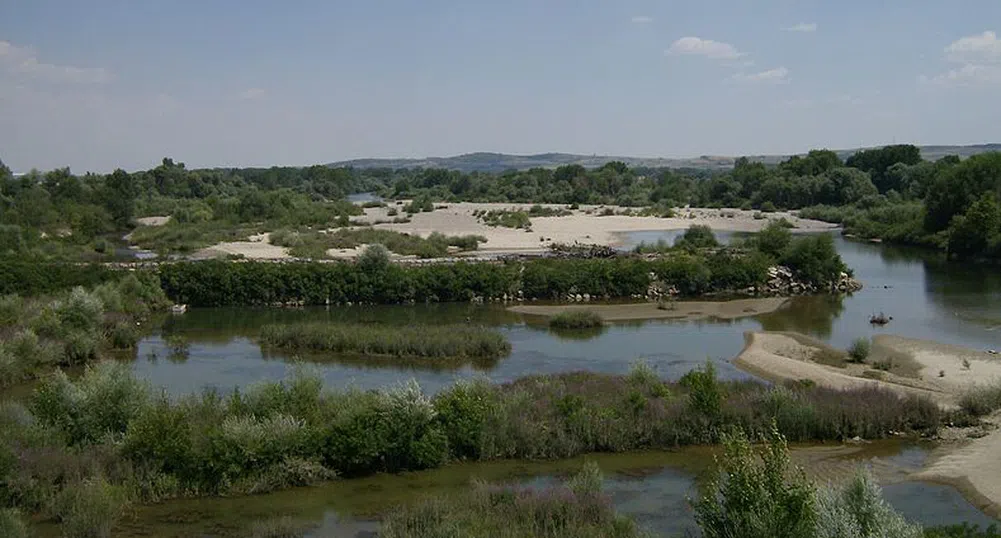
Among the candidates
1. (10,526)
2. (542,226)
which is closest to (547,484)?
(10,526)

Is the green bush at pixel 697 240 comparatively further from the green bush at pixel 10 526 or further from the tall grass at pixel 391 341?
the green bush at pixel 10 526

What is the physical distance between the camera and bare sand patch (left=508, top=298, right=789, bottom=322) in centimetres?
4438

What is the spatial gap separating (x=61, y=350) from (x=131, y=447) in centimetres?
1410

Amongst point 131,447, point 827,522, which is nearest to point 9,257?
point 131,447

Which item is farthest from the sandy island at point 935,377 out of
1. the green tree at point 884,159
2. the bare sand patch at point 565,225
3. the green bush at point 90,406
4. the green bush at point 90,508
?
the green tree at point 884,159

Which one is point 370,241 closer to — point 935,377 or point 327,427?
point 935,377

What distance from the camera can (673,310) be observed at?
46219 millimetres

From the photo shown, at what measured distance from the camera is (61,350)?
31484 millimetres

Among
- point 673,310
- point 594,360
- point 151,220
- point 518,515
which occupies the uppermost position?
point 151,220

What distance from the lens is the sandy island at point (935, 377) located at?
20.2 m

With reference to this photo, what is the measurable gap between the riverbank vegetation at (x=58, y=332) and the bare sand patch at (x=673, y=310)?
18617mm

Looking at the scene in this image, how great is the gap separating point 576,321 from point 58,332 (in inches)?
819

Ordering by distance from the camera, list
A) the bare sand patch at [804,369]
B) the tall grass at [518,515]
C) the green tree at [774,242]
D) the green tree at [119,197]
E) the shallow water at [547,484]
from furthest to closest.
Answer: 1. the green tree at [119,197]
2. the green tree at [774,242]
3. the bare sand patch at [804,369]
4. the shallow water at [547,484]
5. the tall grass at [518,515]

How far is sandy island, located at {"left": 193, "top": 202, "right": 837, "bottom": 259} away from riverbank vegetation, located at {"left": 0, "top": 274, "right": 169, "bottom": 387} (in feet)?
72.1
